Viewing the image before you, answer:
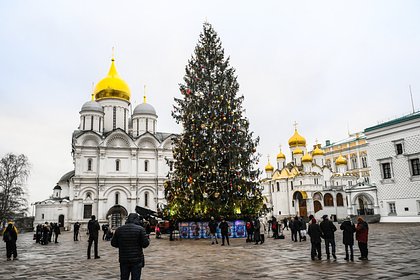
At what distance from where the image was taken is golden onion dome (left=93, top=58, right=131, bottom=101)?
163 feet

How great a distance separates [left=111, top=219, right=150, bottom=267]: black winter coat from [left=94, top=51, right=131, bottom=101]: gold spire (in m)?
46.4

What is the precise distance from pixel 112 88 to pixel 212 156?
3492 centimetres

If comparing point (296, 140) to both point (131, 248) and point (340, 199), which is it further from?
point (131, 248)

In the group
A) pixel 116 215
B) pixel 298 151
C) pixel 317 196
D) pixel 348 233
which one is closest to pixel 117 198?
pixel 116 215

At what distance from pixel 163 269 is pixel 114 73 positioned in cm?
4582

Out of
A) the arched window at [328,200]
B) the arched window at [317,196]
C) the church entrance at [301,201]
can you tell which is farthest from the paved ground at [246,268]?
the arched window at [328,200]

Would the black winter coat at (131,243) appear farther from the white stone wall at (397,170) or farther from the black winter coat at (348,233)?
the white stone wall at (397,170)

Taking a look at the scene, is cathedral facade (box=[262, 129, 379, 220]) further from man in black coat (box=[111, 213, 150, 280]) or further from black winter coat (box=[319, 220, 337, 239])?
man in black coat (box=[111, 213, 150, 280])

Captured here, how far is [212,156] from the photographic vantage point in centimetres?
1906

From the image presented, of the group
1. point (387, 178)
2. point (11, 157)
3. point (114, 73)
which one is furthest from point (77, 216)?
point (387, 178)

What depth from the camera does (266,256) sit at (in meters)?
11.5

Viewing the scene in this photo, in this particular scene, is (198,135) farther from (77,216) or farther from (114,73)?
(114,73)

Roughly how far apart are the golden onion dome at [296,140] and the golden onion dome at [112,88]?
93.2 feet

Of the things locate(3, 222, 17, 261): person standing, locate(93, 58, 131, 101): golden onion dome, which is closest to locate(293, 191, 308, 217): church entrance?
locate(93, 58, 131, 101): golden onion dome
